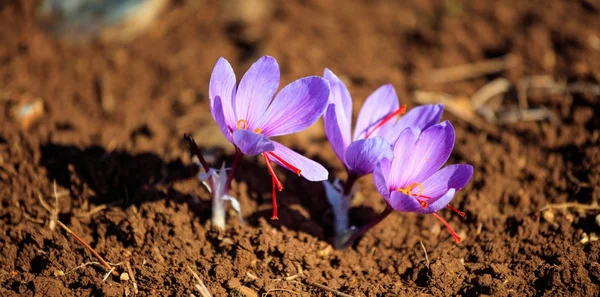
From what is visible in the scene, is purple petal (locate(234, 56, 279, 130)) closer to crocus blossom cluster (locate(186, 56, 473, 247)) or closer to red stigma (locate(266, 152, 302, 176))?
crocus blossom cluster (locate(186, 56, 473, 247))

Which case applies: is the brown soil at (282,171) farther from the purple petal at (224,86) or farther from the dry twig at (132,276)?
the purple petal at (224,86)

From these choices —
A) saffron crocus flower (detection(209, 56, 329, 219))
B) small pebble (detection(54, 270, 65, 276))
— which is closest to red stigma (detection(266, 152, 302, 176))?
saffron crocus flower (detection(209, 56, 329, 219))

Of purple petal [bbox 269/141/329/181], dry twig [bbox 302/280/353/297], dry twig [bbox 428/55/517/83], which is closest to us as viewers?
purple petal [bbox 269/141/329/181]

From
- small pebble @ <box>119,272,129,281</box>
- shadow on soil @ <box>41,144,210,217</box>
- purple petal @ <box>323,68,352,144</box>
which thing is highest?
purple petal @ <box>323,68,352,144</box>

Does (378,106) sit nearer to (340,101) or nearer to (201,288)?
(340,101)

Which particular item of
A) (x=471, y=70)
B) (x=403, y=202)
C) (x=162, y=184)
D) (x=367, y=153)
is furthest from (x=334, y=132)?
(x=471, y=70)

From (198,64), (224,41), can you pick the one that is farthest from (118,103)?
(224,41)
